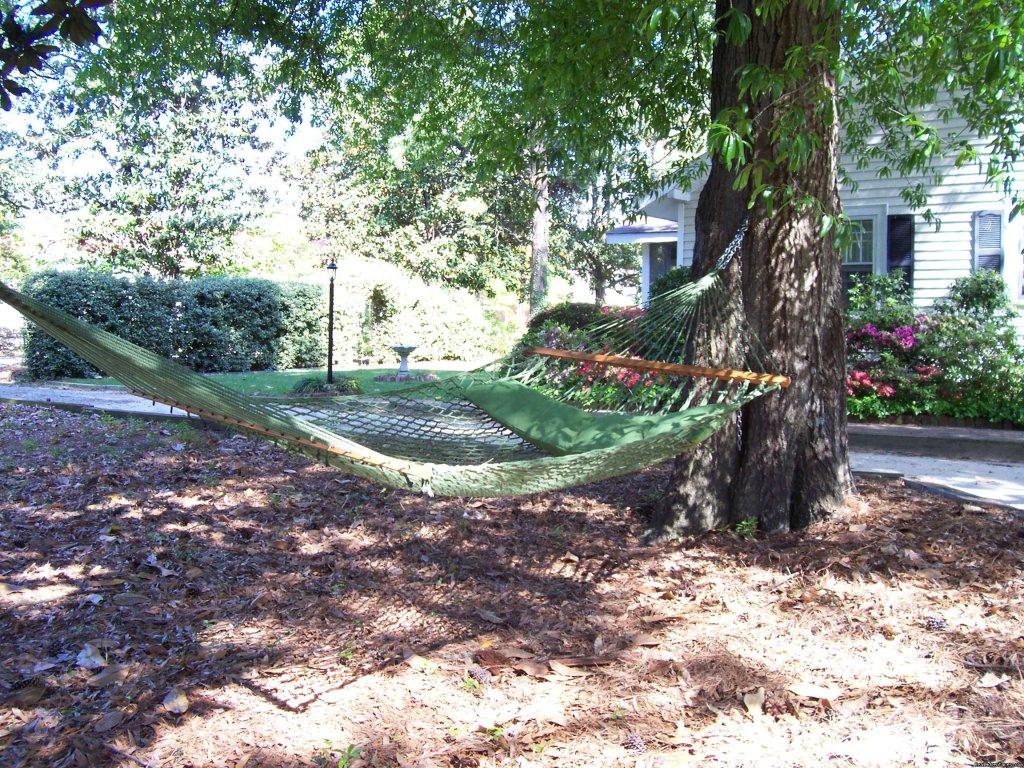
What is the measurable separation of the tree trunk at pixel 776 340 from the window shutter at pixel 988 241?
542cm

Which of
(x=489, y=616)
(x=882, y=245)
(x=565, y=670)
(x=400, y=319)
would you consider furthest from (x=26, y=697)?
(x=400, y=319)

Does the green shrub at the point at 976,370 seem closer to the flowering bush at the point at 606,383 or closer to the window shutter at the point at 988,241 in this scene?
the window shutter at the point at 988,241

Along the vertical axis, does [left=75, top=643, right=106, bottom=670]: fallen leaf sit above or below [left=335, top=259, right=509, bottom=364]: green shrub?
below

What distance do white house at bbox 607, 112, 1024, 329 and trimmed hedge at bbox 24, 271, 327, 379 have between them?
6.38 m

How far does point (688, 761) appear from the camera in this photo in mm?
2025

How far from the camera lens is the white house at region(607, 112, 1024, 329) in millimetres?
7973

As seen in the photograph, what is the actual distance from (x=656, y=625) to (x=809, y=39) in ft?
7.61

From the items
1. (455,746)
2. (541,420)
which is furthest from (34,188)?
(455,746)

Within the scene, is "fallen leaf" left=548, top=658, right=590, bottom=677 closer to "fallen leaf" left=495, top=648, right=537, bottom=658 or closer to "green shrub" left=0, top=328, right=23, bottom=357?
"fallen leaf" left=495, top=648, right=537, bottom=658

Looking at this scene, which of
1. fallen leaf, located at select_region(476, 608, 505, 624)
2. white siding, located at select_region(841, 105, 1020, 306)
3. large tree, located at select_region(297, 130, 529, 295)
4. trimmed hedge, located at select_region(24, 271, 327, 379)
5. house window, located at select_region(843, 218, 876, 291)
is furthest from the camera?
large tree, located at select_region(297, 130, 529, 295)

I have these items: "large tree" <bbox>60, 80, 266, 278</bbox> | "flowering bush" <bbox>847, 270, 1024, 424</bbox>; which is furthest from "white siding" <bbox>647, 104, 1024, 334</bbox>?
"large tree" <bbox>60, 80, 266, 278</bbox>

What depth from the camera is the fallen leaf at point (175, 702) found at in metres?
2.28

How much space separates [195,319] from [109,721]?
10119 millimetres

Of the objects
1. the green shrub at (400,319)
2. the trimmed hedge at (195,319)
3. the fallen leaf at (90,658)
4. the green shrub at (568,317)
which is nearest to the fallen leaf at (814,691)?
the fallen leaf at (90,658)
